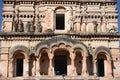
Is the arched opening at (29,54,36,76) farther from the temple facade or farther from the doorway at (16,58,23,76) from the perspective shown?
the doorway at (16,58,23,76)

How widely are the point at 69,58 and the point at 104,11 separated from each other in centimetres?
608

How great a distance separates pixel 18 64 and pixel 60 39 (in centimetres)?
464

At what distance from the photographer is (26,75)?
28.2 m

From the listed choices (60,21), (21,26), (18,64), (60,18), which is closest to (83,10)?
(60,18)

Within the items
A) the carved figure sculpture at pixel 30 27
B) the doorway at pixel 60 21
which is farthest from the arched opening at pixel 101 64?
the carved figure sculpture at pixel 30 27

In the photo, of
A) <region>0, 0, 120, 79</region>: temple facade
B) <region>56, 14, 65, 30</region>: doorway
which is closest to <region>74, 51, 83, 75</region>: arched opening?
<region>0, 0, 120, 79</region>: temple facade

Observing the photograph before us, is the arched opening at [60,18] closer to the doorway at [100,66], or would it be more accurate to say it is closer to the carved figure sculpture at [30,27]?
the carved figure sculpture at [30,27]

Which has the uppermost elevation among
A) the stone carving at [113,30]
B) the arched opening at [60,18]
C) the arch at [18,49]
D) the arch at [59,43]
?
the arched opening at [60,18]

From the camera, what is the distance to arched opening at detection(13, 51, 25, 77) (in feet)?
94.5

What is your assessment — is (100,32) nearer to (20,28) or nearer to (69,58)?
(69,58)

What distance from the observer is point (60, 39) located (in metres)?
28.1

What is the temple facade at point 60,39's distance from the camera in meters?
28.3

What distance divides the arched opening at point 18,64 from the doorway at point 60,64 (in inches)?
119

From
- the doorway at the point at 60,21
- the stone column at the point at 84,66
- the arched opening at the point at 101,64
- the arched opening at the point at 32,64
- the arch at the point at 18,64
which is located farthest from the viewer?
the doorway at the point at 60,21
